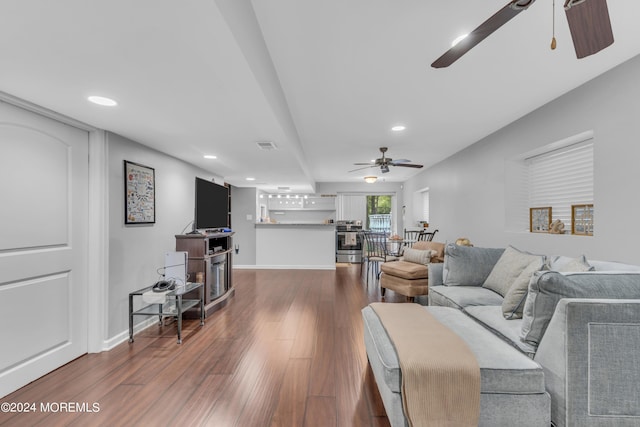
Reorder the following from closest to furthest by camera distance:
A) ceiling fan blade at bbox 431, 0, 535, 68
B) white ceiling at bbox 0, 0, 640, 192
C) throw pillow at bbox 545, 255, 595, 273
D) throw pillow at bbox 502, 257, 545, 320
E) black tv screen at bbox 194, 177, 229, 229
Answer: ceiling fan blade at bbox 431, 0, 535, 68, white ceiling at bbox 0, 0, 640, 192, throw pillow at bbox 545, 255, 595, 273, throw pillow at bbox 502, 257, 545, 320, black tv screen at bbox 194, 177, 229, 229

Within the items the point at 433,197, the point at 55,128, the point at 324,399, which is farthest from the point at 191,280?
the point at 433,197

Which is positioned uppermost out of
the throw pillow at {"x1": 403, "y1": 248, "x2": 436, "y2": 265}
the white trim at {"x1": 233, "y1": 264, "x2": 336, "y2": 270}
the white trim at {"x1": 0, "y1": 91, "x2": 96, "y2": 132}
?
the white trim at {"x1": 0, "y1": 91, "x2": 96, "y2": 132}

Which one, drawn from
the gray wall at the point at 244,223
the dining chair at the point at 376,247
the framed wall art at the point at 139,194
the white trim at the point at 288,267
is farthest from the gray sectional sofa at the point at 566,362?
the gray wall at the point at 244,223

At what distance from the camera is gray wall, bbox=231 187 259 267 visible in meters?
6.89

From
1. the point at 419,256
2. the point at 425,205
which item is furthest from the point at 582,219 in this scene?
the point at 425,205

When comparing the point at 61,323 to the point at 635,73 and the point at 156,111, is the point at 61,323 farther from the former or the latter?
the point at 635,73

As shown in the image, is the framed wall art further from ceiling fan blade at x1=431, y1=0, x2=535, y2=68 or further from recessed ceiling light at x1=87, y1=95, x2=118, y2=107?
ceiling fan blade at x1=431, y1=0, x2=535, y2=68

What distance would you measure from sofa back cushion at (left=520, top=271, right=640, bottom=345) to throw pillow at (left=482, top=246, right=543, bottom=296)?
2.70ft

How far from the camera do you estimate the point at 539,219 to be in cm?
342

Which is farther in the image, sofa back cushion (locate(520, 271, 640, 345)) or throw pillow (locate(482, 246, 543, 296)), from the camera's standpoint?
throw pillow (locate(482, 246, 543, 296))

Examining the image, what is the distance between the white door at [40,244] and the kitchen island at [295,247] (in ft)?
14.3

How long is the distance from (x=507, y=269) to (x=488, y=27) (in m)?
2.18

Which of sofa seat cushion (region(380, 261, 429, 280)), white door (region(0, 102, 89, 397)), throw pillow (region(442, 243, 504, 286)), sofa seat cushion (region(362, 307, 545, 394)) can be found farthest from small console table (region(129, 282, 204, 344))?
throw pillow (region(442, 243, 504, 286))

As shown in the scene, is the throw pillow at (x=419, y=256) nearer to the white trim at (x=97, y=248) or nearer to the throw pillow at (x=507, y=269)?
the throw pillow at (x=507, y=269)
